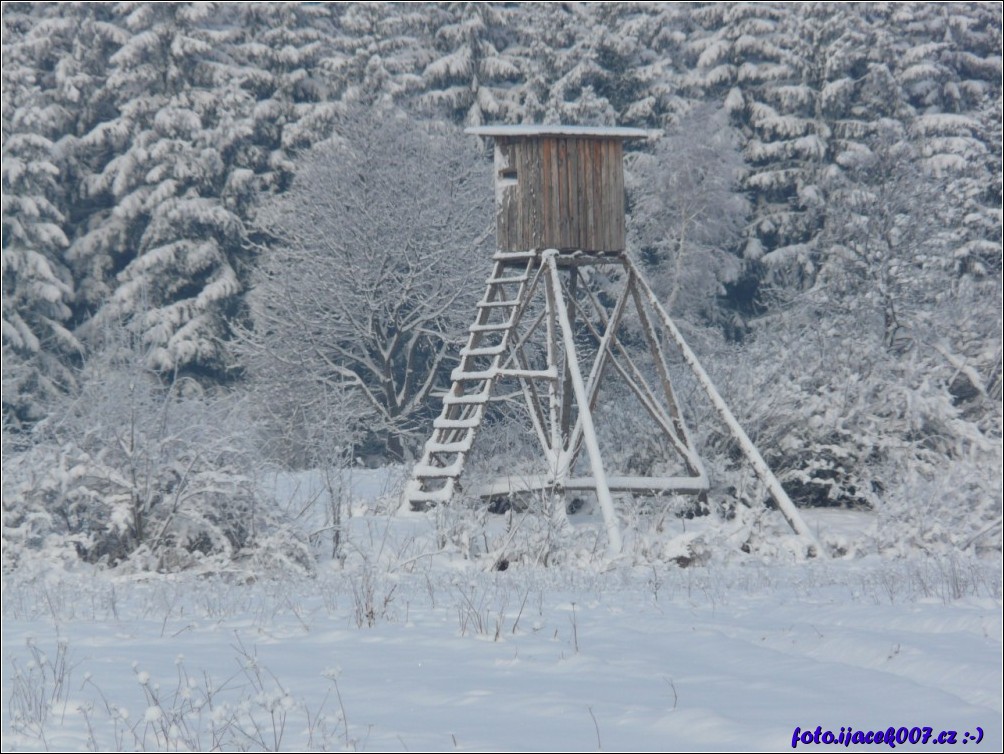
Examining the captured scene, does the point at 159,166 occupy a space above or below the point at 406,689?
above

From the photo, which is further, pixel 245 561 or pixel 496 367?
pixel 496 367

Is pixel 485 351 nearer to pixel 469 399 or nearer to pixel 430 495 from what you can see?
pixel 469 399

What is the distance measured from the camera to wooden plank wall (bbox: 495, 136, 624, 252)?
16500mm

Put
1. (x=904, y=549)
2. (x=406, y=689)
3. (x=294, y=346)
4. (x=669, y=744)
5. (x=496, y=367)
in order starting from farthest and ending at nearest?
(x=294, y=346) < (x=496, y=367) < (x=904, y=549) < (x=406, y=689) < (x=669, y=744)

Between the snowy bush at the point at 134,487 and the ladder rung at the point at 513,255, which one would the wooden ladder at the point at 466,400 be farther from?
the snowy bush at the point at 134,487

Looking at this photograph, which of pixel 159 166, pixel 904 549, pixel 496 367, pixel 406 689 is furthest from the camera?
pixel 159 166

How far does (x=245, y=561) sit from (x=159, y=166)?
791 inches

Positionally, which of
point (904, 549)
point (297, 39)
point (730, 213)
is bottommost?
point (904, 549)

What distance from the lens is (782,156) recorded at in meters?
33.8

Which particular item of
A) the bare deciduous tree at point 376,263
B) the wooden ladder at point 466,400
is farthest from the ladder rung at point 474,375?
the bare deciduous tree at point 376,263

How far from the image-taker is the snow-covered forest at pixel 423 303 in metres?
11.0

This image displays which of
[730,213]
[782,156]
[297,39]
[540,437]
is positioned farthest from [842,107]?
[540,437]

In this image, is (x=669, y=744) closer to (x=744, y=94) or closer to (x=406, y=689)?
(x=406, y=689)

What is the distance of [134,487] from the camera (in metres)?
12.7
